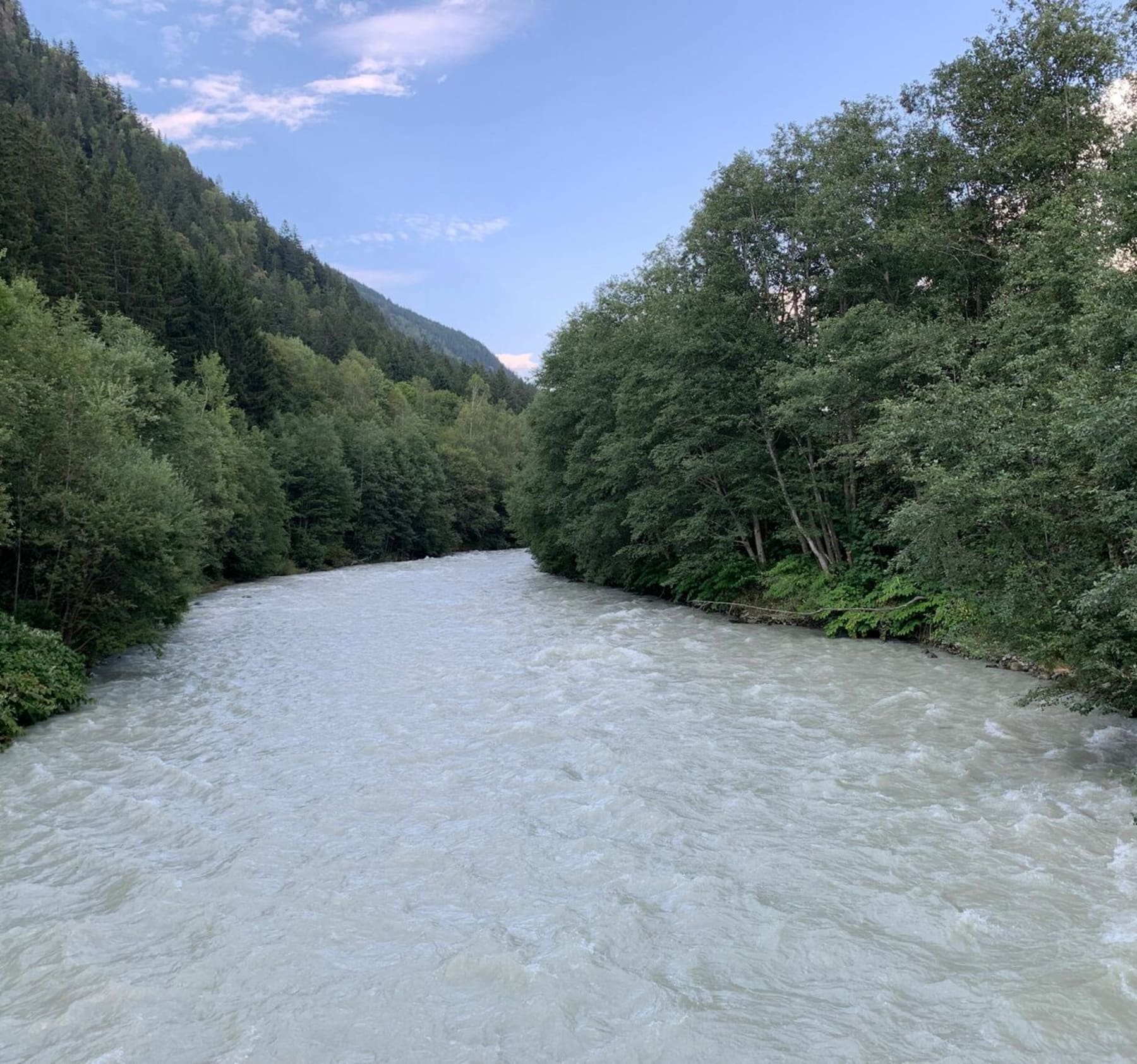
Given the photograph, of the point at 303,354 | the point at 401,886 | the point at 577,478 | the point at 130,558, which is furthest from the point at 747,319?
the point at 303,354

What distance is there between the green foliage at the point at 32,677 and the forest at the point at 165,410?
0.13ft

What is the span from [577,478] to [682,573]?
715cm

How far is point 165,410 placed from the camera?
1190 inches

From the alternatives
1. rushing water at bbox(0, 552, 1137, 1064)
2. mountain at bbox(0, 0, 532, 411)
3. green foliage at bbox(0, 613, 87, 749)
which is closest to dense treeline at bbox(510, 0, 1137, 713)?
rushing water at bbox(0, 552, 1137, 1064)

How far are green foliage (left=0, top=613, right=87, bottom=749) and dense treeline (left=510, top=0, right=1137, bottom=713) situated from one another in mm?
14069

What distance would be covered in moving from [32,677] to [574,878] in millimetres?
10473

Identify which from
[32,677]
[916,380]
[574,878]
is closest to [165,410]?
[32,677]

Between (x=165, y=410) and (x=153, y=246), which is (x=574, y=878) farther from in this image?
(x=153, y=246)

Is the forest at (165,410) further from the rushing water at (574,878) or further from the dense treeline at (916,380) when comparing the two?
the dense treeline at (916,380)

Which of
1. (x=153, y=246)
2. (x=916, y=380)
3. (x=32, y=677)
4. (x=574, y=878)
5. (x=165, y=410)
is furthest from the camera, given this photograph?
(x=153, y=246)

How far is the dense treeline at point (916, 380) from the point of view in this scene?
9766 millimetres

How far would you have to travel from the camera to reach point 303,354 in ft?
252

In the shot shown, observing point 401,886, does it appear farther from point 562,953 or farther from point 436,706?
point 436,706

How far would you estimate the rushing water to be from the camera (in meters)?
5.07
